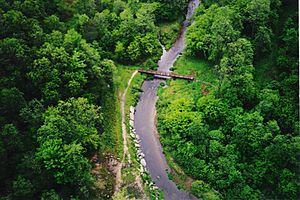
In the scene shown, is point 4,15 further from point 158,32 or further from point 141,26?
point 158,32

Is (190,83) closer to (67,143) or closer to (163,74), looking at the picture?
(163,74)

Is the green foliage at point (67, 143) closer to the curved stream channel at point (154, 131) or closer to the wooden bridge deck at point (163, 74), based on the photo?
the curved stream channel at point (154, 131)

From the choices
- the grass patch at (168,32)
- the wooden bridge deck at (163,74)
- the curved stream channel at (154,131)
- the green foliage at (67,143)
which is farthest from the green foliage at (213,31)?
the green foliage at (67,143)

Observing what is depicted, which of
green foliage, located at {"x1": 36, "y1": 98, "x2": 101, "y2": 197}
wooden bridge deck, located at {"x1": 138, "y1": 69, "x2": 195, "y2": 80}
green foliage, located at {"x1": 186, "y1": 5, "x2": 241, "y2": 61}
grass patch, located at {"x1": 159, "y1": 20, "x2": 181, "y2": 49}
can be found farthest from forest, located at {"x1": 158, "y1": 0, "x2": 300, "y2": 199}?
green foliage, located at {"x1": 36, "y1": 98, "x2": 101, "y2": 197}

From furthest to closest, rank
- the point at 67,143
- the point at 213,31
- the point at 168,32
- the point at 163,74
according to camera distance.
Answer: the point at 168,32 → the point at 163,74 → the point at 213,31 → the point at 67,143

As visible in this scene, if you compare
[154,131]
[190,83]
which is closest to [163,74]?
[190,83]

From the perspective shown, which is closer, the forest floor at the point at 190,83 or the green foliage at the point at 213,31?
the green foliage at the point at 213,31

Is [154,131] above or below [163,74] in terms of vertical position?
below
